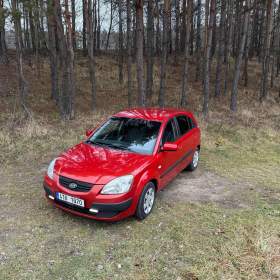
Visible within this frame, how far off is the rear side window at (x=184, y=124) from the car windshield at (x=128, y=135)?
0.87 m

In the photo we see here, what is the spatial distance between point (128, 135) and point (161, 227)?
1.78 meters

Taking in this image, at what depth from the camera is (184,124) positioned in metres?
6.29

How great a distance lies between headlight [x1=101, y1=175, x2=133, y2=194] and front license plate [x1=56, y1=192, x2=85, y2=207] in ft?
1.18

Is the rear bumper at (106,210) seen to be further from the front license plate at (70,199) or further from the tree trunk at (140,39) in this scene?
the tree trunk at (140,39)

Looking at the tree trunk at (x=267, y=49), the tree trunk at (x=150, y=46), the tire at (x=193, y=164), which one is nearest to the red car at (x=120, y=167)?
the tire at (x=193, y=164)

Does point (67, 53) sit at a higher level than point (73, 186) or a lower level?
higher

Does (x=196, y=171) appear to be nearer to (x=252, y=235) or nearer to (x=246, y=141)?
(x=252, y=235)

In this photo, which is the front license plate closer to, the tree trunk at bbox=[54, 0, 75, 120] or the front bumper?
the front bumper

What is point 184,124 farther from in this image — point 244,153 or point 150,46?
point 150,46

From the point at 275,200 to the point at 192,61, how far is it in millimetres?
23893

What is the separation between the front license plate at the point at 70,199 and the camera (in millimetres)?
3992

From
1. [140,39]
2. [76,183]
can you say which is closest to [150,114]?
[76,183]

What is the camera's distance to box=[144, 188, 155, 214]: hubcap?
4492 mm

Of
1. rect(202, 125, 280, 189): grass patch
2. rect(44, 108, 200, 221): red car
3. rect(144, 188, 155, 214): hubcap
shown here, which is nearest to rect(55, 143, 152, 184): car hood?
rect(44, 108, 200, 221): red car
